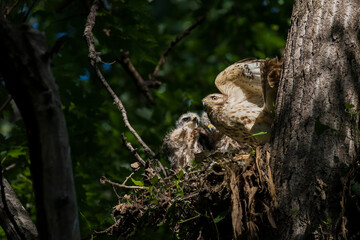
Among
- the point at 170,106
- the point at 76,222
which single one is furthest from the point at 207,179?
the point at 170,106

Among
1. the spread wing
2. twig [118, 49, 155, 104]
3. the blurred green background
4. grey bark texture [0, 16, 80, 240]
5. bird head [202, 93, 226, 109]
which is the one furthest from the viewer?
twig [118, 49, 155, 104]

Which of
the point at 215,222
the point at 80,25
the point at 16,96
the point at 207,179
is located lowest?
the point at 215,222

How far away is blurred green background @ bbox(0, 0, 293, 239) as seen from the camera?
18.7 ft

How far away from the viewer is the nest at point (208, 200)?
10.3ft

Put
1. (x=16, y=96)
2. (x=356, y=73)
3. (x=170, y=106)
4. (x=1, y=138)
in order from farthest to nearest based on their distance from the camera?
(x=170, y=106) < (x=1, y=138) < (x=356, y=73) < (x=16, y=96)

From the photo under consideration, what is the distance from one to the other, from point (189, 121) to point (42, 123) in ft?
13.6

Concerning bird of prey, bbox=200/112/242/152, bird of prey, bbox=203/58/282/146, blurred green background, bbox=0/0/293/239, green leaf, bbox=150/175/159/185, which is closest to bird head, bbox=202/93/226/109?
bird of prey, bbox=203/58/282/146

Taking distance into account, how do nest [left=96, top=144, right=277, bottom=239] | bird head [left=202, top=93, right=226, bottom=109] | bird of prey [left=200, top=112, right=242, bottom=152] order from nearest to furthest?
nest [left=96, top=144, right=277, bottom=239] → bird head [left=202, top=93, right=226, bottom=109] → bird of prey [left=200, top=112, right=242, bottom=152]

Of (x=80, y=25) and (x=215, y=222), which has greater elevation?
(x=80, y=25)

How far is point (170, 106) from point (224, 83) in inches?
115

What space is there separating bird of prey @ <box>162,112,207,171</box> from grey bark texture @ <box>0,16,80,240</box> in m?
3.24

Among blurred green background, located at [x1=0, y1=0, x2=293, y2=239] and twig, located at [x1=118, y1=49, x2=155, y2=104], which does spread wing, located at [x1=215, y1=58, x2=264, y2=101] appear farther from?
twig, located at [x1=118, y1=49, x2=155, y2=104]

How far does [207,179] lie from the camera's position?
3.56 meters

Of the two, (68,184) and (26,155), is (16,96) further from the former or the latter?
(26,155)
